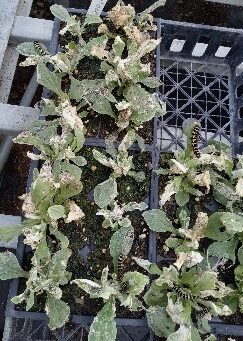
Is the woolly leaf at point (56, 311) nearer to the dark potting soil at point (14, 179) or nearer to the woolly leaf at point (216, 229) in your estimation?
the woolly leaf at point (216, 229)

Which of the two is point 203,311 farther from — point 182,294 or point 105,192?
point 105,192

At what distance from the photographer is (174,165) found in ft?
5.08

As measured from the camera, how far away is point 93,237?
152 cm

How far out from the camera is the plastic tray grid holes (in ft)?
6.00

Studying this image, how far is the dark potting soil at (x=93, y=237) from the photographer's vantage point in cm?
145

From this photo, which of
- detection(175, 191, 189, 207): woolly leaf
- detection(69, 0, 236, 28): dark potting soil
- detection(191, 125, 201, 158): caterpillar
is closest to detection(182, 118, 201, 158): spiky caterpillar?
detection(191, 125, 201, 158): caterpillar

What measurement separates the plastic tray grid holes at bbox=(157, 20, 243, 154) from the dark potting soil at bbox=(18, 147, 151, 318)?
27cm

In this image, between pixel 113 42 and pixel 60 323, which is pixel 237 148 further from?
pixel 60 323

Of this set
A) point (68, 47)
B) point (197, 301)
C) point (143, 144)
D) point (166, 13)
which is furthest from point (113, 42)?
point (166, 13)

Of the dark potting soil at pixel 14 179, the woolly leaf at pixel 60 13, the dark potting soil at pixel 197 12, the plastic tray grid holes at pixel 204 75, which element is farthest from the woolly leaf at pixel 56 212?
the dark potting soil at pixel 197 12

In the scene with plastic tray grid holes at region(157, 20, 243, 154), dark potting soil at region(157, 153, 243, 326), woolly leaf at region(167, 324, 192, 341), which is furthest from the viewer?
plastic tray grid holes at region(157, 20, 243, 154)

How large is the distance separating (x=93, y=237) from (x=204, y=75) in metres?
0.79

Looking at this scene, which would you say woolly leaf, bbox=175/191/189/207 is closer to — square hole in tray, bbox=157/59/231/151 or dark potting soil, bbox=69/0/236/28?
square hole in tray, bbox=157/59/231/151

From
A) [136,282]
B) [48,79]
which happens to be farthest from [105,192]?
[48,79]
